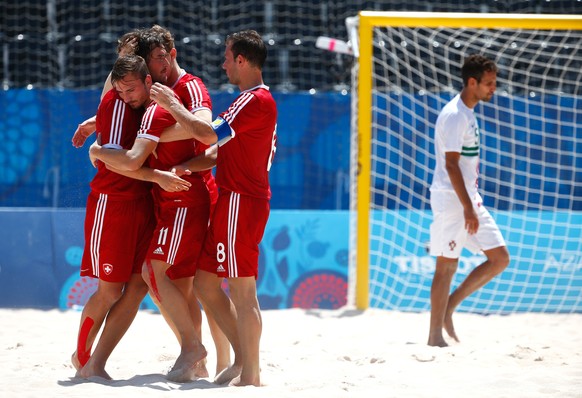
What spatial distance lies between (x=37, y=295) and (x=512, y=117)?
16.4ft

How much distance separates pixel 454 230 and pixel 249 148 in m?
1.88

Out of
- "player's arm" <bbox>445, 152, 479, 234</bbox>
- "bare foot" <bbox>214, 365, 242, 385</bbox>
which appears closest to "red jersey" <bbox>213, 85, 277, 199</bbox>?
"bare foot" <bbox>214, 365, 242, 385</bbox>

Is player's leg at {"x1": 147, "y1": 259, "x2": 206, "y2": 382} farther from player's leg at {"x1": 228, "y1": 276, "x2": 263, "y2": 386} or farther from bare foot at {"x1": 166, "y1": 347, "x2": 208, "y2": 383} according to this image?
player's leg at {"x1": 228, "y1": 276, "x2": 263, "y2": 386}

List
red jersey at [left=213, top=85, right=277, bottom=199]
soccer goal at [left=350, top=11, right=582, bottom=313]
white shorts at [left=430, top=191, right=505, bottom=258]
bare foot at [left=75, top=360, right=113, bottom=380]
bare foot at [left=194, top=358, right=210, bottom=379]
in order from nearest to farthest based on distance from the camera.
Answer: red jersey at [left=213, top=85, right=277, bottom=199] < bare foot at [left=75, top=360, right=113, bottom=380] < bare foot at [left=194, top=358, right=210, bottom=379] < white shorts at [left=430, top=191, right=505, bottom=258] < soccer goal at [left=350, top=11, right=582, bottom=313]

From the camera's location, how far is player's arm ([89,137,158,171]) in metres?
3.98

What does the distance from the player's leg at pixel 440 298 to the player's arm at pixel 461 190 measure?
28 centimetres

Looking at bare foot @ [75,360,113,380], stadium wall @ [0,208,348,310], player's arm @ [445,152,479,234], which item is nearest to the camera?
bare foot @ [75,360,113,380]

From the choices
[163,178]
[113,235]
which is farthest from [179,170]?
[113,235]

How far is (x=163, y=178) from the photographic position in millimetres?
3965

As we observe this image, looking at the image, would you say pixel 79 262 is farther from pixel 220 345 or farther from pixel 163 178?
pixel 163 178

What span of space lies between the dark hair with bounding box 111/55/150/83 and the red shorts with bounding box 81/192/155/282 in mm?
608

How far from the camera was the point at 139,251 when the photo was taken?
4.32 meters

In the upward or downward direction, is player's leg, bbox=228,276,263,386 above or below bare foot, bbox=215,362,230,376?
above

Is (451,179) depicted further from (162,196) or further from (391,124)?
(391,124)
